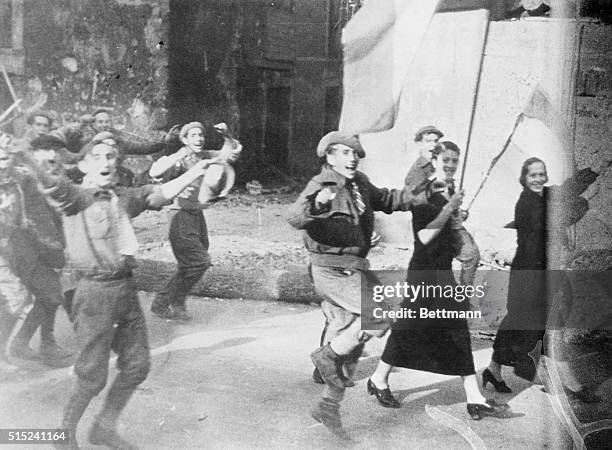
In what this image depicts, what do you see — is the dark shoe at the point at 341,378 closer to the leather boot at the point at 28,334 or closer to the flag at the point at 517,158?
the flag at the point at 517,158

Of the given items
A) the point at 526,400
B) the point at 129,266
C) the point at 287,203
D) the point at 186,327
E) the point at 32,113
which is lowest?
the point at 526,400

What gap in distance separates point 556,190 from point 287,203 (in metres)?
1.31

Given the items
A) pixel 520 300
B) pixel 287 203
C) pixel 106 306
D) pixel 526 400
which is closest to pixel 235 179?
pixel 287 203

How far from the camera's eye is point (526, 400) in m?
3.57

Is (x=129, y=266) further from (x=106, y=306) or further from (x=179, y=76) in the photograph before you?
(x=179, y=76)

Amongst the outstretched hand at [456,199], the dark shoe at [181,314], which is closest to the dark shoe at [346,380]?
the dark shoe at [181,314]

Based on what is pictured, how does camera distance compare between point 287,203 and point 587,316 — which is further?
point 587,316

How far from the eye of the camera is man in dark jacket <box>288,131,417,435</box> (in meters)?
3.41

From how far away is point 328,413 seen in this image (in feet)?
11.3

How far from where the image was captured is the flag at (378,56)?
3420 millimetres

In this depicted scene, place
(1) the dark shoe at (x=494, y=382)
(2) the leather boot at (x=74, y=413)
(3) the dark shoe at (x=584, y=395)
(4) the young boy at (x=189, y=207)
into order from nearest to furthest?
(2) the leather boot at (x=74, y=413) → (4) the young boy at (x=189, y=207) → (1) the dark shoe at (x=494, y=382) → (3) the dark shoe at (x=584, y=395)

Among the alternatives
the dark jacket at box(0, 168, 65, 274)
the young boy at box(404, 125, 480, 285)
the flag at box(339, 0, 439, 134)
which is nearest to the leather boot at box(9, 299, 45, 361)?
the dark jacket at box(0, 168, 65, 274)

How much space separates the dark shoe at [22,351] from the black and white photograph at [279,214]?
0.01 metres

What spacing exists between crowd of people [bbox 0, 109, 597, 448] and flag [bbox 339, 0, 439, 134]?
0.16 m
